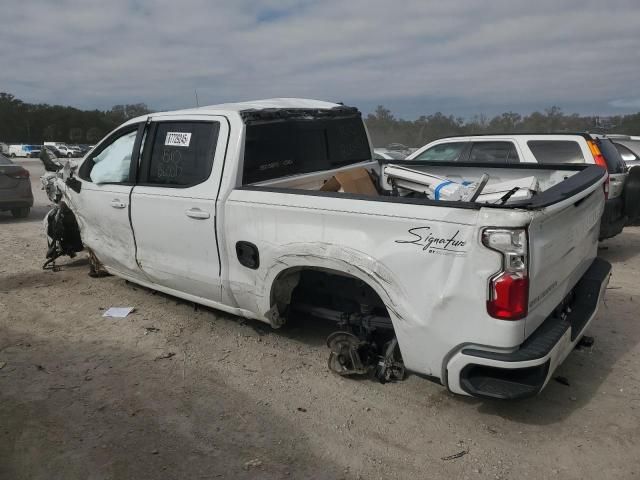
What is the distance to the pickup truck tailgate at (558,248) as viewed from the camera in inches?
105

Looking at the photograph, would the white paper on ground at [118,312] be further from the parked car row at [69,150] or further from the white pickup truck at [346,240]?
the parked car row at [69,150]

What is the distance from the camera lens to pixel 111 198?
4.74 meters

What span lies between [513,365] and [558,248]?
0.76 meters

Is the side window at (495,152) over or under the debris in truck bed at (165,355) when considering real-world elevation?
over

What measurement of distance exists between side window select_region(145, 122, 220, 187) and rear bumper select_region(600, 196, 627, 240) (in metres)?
5.24

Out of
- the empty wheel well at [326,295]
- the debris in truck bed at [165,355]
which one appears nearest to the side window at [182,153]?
the empty wheel well at [326,295]

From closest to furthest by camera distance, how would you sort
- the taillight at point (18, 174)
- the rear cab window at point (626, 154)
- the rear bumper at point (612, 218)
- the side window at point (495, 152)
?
the rear bumper at point (612, 218)
the side window at point (495, 152)
the rear cab window at point (626, 154)
the taillight at point (18, 174)

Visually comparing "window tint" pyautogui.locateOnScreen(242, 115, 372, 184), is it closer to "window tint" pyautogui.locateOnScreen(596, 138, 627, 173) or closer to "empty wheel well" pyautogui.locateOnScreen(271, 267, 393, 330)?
"empty wheel well" pyautogui.locateOnScreen(271, 267, 393, 330)

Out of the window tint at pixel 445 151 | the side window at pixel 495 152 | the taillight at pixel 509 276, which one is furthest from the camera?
the window tint at pixel 445 151

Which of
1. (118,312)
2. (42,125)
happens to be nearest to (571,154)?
(118,312)

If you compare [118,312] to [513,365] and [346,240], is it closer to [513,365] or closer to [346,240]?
[346,240]

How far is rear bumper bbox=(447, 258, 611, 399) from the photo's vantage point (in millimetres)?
2684

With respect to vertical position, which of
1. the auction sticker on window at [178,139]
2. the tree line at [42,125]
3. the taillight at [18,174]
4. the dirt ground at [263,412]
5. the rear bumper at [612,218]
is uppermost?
the tree line at [42,125]
